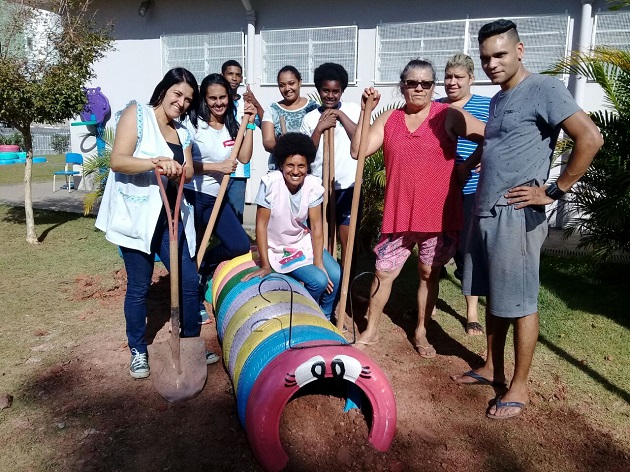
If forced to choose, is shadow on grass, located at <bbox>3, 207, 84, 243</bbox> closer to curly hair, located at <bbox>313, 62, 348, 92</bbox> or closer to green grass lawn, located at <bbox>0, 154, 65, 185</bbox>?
green grass lawn, located at <bbox>0, 154, 65, 185</bbox>

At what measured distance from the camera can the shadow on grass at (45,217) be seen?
934 centimetres

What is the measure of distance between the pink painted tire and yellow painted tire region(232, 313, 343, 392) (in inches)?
11.3

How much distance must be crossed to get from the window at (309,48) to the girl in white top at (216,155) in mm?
5760

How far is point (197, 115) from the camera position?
4.25 m

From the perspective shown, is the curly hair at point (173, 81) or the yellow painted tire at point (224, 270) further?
the yellow painted tire at point (224, 270)

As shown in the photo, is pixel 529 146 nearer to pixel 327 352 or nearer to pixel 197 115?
pixel 327 352

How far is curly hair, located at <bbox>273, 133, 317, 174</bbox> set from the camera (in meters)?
3.86

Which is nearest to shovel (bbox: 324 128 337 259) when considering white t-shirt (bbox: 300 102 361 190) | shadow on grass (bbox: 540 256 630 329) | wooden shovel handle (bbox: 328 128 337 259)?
wooden shovel handle (bbox: 328 128 337 259)

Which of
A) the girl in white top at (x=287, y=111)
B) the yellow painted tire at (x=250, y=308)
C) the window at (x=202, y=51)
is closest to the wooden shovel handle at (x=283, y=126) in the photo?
the girl in white top at (x=287, y=111)

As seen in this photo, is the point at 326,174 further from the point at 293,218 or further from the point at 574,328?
the point at 574,328

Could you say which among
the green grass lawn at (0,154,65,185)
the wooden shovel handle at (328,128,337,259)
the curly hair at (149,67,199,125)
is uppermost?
the curly hair at (149,67,199,125)

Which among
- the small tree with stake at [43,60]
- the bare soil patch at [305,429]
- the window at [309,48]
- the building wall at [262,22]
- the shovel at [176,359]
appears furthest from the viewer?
the window at [309,48]

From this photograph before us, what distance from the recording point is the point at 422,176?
12.3ft

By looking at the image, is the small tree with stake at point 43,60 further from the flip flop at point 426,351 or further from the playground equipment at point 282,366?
the flip flop at point 426,351
